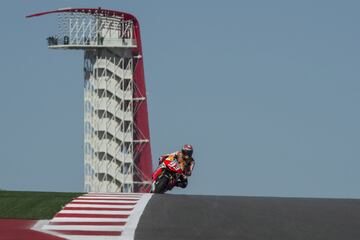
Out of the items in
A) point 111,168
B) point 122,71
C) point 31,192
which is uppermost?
point 31,192

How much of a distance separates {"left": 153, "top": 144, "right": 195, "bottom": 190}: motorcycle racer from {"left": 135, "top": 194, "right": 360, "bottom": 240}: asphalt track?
82.9 inches

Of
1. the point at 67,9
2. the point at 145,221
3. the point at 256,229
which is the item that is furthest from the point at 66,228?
the point at 67,9

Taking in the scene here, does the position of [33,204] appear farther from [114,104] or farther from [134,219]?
[114,104]

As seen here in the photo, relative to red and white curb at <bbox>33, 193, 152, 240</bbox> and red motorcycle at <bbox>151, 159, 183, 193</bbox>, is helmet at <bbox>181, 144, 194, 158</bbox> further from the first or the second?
red and white curb at <bbox>33, 193, 152, 240</bbox>

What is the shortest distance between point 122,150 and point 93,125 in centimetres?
308

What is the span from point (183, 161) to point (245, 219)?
6917 mm

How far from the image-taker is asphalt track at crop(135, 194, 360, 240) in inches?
972

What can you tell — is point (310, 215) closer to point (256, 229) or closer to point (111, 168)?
point (256, 229)

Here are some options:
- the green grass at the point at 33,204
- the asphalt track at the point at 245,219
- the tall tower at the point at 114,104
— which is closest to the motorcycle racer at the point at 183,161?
the asphalt track at the point at 245,219

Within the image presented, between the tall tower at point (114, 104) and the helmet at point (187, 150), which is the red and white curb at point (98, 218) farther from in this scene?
the tall tower at point (114, 104)

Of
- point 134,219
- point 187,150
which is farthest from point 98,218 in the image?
point 187,150

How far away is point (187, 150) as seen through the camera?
109 ft

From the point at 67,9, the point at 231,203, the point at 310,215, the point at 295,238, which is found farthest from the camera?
the point at 67,9

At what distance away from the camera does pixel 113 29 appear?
100500 millimetres
